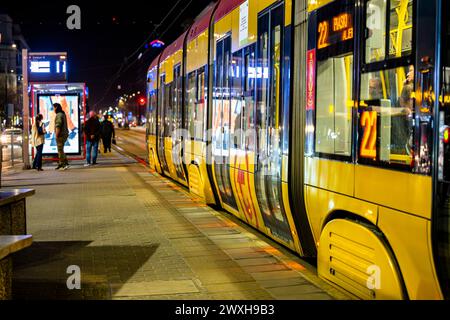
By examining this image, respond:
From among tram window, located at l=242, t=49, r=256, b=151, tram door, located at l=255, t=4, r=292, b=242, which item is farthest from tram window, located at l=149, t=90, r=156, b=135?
tram door, located at l=255, t=4, r=292, b=242

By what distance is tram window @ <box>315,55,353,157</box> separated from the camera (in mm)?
4684

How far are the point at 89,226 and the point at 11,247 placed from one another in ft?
14.0

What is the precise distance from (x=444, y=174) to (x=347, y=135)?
1.23m

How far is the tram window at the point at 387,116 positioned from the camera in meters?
3.86

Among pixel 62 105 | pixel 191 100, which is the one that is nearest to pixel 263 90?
pixel 191 100

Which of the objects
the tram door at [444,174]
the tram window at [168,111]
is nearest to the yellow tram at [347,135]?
the tram door at [444,174]

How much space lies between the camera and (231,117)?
8.22 meters

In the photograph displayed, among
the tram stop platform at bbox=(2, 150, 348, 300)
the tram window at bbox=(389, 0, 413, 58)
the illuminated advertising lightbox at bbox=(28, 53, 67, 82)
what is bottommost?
the tram stop platform at bbox=(2, 150, 348, 300)

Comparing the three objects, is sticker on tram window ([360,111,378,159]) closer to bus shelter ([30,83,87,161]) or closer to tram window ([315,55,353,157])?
tram window ([315,55,353,157])

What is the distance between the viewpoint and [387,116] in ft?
13.5

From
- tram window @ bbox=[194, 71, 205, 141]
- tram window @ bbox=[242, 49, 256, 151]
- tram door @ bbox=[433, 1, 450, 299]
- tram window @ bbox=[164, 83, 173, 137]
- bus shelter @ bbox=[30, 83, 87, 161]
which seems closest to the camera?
tram door @ bbox=[433, 1, 450, 299]

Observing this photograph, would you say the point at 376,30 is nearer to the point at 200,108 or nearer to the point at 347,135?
the point at 347,135
